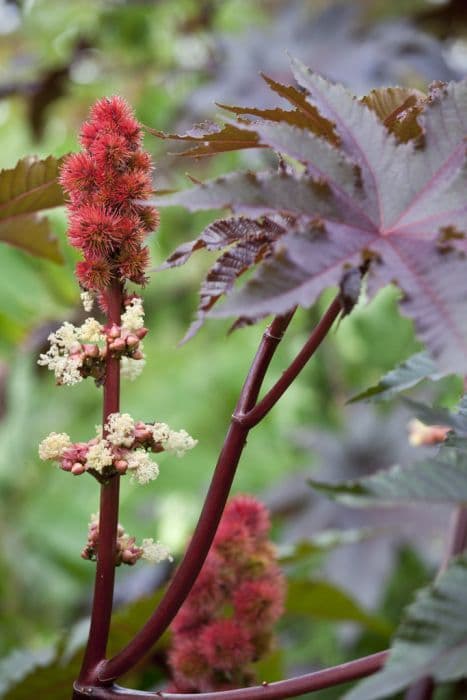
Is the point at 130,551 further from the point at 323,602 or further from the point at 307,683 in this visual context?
the point at 323,602

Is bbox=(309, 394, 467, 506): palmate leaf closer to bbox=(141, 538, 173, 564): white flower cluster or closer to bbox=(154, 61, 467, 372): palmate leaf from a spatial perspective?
bbox=(154, 61, 467, 372): palmate leaf

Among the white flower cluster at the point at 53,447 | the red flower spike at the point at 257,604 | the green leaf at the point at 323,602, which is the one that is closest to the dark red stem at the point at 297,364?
the white flower cluster at the point at 53,447

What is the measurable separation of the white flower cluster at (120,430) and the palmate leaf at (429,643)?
0.21 meters

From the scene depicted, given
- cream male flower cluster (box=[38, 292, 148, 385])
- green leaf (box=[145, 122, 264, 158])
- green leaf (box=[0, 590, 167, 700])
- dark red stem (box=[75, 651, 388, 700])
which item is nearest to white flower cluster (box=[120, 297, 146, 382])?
cream male flower cluster (box=[38, 292, 148, 385])

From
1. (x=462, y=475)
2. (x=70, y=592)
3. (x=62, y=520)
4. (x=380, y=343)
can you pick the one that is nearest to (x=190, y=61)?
(x=380, y=343)

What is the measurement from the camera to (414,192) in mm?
570

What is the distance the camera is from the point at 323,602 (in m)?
1.14

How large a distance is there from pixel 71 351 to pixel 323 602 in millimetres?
656

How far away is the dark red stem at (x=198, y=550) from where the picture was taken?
602 millimetres

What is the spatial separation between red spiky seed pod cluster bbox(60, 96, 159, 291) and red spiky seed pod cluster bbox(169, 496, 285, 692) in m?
0.29

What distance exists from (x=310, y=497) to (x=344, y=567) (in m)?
0.18

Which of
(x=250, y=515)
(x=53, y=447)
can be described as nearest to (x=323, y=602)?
(x=250, y=515)

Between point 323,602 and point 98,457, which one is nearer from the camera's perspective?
point 98,457

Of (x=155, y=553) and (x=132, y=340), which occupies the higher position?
(x=132, y=340)
